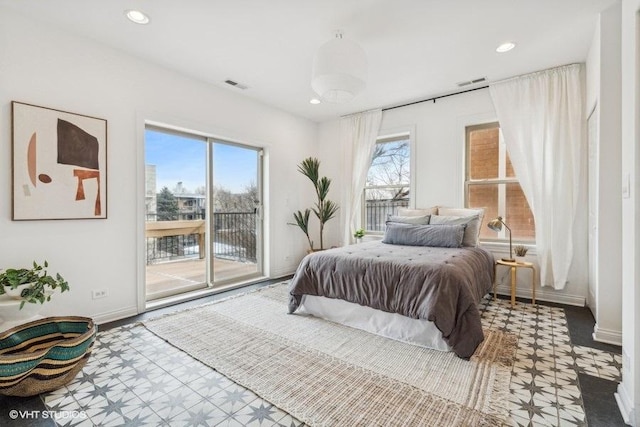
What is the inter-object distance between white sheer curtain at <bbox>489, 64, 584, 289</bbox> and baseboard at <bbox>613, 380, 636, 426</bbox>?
1.85 metres

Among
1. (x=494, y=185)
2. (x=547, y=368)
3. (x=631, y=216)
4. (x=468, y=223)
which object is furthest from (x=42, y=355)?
(x=494, y=185)

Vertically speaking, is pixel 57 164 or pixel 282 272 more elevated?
pixel 57 164

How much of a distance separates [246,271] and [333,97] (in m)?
2.88

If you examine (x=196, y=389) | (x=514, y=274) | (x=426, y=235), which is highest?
(x=426, y=235)

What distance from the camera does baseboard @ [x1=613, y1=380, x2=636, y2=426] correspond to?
55.8 inches

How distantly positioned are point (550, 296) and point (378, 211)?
94.5 inches

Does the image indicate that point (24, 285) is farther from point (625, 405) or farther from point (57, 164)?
point (625, 405)

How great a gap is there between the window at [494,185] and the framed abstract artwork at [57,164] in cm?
417

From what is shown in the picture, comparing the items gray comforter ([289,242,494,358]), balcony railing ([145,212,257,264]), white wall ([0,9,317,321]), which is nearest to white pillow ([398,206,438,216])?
gray comforter ([289,242,494,358])

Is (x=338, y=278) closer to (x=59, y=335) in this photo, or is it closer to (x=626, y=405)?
(x=626, y=405)

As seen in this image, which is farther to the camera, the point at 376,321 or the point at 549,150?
the point at 549,150

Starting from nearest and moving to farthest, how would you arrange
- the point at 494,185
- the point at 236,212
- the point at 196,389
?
1. the point at 196,389
2. the point at 494,185
3. the point at 236,212

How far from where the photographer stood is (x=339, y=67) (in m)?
2.27

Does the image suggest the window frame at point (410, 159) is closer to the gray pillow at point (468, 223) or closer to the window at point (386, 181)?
the window at point (386, 181)
